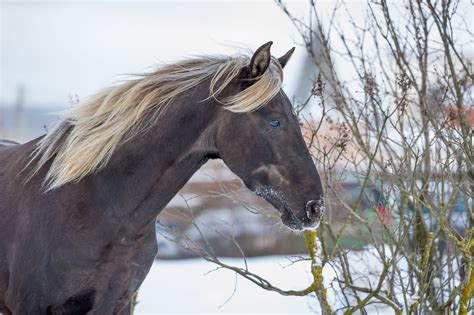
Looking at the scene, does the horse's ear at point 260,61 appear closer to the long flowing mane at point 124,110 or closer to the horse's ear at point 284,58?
the long flowing mane at point 124,110

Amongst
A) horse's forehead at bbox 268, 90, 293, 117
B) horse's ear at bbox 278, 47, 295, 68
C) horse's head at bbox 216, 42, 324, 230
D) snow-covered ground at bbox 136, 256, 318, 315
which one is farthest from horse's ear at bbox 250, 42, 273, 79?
snow-covered ground at bbox 136, 256, 318, 315

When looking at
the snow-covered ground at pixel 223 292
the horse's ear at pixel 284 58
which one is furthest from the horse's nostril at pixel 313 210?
the snow-covered ground at pixel 223 292

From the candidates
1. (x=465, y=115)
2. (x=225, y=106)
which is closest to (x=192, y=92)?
(x=225, y=106)

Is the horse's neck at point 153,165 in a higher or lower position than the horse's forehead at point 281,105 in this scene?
lower

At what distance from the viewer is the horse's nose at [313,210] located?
368 centimetres

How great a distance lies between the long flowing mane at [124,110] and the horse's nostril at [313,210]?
0.61 metres

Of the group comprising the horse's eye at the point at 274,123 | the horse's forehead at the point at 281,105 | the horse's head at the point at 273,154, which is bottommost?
the horse's head at the point at 273,154

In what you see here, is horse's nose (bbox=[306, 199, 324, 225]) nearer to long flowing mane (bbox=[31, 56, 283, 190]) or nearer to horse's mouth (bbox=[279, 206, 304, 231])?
horse's mouth (bbox=[279, 206, 304, 231])

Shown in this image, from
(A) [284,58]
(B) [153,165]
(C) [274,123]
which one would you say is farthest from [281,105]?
(B) [153,165]

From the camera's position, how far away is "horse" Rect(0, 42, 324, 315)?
379 centimetres

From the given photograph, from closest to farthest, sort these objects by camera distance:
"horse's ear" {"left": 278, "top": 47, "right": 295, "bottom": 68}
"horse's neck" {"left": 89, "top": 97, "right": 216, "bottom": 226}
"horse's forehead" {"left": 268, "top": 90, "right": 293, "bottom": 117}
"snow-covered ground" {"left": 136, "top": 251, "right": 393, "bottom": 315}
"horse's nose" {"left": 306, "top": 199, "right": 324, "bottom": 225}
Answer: "horse's nose" {"left": 306, "top": 199, "right": 324, "bottom": 225} < "horse's forehead" {"left": 268, "top": 90, "right": 293, "bottom": 117} < "horse's neck" {"left": 89, "top": 97, "right": 216, "bottom": 226} < "horse's ear" {"left": 278, "top": 47, "right": 295, "bottom": 68} < "snow-covered ground" {"left": 136, "top": 251, "right": 393, "bottom": 315}

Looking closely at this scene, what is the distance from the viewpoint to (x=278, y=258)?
1095 centimetres

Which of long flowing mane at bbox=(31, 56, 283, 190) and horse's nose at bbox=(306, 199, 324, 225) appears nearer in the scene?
horse's nose at bbox=(306, 199, 324, 225)

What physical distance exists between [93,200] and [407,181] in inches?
74.5
